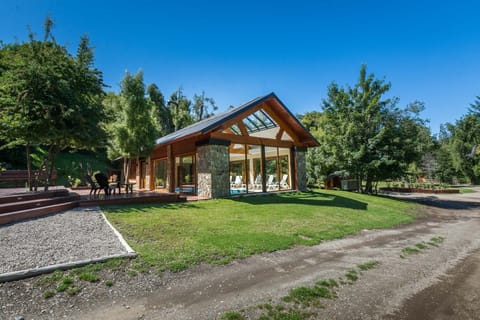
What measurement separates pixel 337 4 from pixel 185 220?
42.8 ft

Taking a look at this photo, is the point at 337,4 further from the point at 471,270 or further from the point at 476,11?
the point at 471,270

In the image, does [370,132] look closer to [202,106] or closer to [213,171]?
[213,171]

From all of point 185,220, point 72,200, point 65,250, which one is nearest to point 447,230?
point 185,220

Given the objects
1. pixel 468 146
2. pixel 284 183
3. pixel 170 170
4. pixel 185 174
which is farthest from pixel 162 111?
pixel 468 146

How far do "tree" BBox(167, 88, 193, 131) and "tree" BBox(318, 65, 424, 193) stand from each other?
73.4 ft

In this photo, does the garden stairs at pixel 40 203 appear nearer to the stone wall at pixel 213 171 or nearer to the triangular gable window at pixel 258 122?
the stone wall at pixel 213 171

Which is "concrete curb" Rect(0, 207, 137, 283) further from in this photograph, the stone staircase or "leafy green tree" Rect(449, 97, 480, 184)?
"leafy green tree" Rect(449, 97, 480, 184)

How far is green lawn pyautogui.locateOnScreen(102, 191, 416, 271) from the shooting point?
181 inches

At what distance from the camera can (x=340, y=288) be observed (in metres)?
3.49

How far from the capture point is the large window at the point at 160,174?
1502 cm

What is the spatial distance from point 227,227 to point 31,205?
20.3ft

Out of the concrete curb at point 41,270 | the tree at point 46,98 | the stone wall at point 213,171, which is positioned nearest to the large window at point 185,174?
the stone wall at point 213,171

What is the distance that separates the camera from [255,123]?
523 inches

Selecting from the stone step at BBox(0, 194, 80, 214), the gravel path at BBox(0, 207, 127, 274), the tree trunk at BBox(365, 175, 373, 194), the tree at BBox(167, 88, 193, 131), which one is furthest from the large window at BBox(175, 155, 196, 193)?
the tree at BBox(167, 88, 193, 131)
